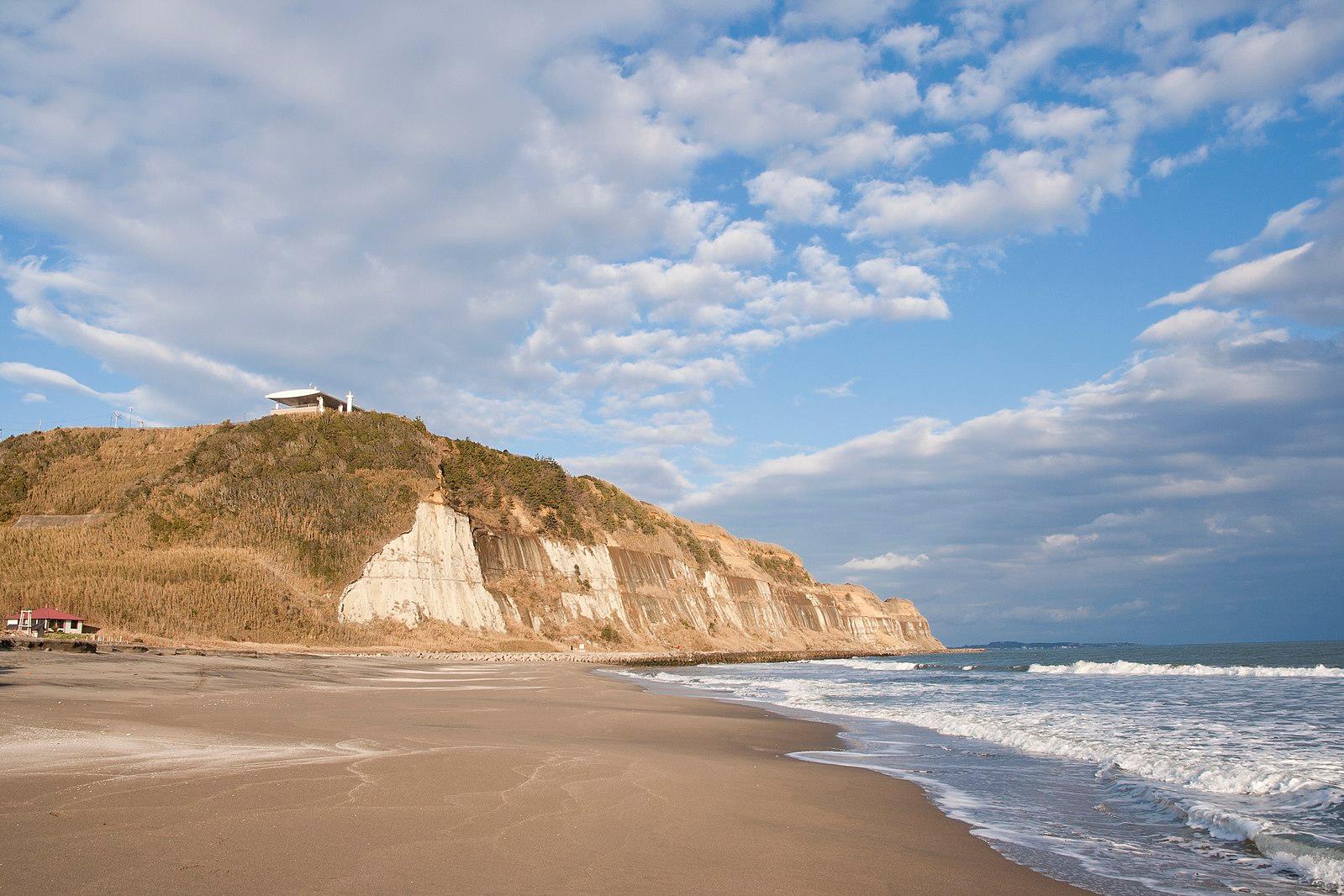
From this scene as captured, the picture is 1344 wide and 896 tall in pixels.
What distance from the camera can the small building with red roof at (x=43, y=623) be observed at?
27.3 metres

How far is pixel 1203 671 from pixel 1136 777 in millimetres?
41063

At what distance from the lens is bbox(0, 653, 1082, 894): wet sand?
4707mm

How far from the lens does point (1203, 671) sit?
43531 millimetres

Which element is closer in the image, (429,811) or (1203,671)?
(429,811)

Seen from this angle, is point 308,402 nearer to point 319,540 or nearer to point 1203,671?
point 319,540

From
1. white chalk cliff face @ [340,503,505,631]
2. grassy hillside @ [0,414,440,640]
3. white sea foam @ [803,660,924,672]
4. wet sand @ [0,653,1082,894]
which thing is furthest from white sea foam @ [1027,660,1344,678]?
grassy hillside @ [0,414,440,640]

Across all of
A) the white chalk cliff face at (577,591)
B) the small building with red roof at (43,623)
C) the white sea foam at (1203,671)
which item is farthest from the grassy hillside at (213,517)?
the white sea foam at (1203,671)

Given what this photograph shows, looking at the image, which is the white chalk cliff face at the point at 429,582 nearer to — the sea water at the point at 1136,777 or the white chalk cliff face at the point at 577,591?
the white chalk cliff face at the point at 577,591

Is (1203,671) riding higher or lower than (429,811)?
lower

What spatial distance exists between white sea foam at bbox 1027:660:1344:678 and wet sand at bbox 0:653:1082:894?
36.5 meters

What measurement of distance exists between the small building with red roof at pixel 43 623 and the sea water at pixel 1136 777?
23.8m

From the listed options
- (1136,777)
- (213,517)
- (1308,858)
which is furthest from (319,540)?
(1308,858)

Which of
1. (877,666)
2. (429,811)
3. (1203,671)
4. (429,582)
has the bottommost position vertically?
(877,666)

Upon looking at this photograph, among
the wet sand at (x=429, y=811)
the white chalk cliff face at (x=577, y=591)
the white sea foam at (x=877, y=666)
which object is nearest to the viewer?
the wet sand at (x=429, y=811)
